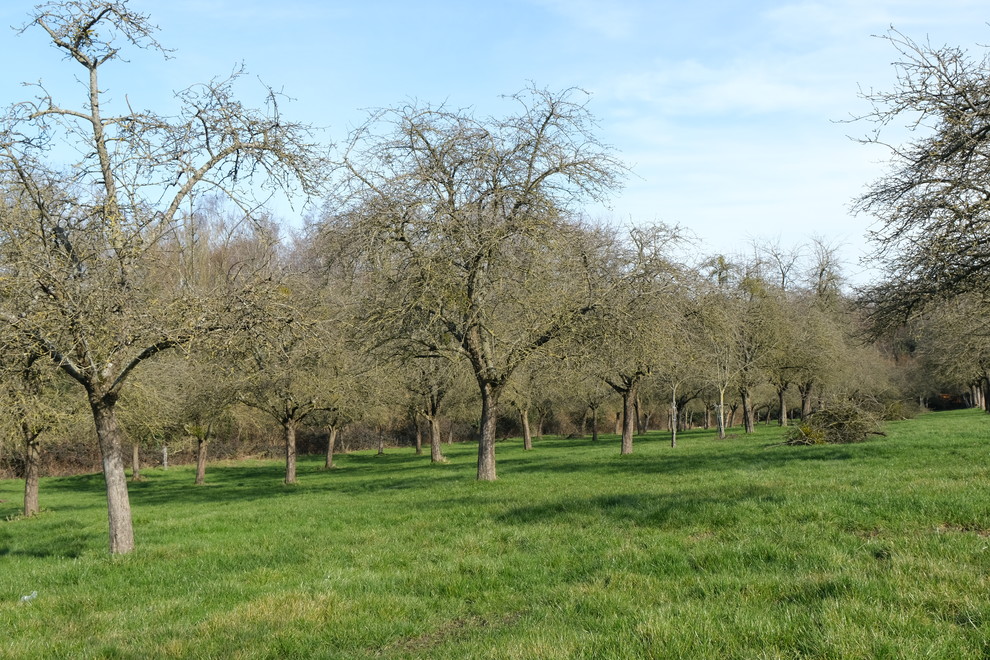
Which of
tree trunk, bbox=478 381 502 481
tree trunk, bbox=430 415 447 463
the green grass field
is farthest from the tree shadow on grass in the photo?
tree trunk, bbox=430 415 447 463

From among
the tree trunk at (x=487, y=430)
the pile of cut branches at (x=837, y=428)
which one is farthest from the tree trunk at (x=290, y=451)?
the pile of cut branches at (x=837, y=428)

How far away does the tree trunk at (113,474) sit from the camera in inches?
425

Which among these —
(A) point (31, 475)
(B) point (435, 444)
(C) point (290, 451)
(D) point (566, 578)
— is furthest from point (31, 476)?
(D) point (566, 578)

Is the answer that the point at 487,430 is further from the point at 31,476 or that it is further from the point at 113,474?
the point at 31,476

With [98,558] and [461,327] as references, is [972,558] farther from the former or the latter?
[461,327]

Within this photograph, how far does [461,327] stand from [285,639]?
13.1 meters

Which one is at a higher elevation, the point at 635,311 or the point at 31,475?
the point at 635,311

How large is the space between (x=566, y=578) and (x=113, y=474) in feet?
24.6

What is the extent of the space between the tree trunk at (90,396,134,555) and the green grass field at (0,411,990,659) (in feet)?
1.42

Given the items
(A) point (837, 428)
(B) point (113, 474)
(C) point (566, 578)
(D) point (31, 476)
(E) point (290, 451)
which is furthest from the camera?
(E) point (290, 451)

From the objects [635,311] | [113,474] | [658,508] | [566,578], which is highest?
[635,311]

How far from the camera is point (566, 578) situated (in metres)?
7.50

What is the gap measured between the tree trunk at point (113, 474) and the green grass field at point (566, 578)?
434mm

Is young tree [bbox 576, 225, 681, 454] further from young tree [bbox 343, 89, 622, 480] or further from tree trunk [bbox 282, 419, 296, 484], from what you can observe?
tree trunk [bbox 282, 419, 296, 484]
